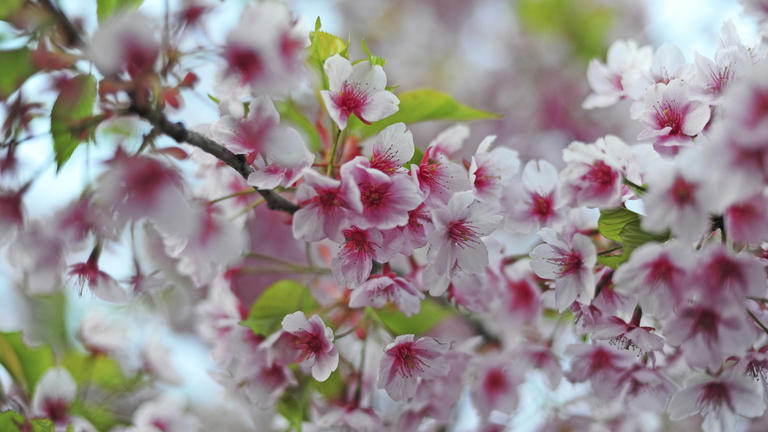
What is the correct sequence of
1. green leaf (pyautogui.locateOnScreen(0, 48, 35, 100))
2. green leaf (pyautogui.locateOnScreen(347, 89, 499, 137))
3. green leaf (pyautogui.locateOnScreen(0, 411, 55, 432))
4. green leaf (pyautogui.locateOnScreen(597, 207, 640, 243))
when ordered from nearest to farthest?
green leaf (pyautogui.locateOnScreen(0, 48, 35, 100))
green leaf (pyautogui.locateOnScreen(597, 207, 640, 243))
green leaf (pyautogui.locateOnScreen(0, 411, 55, 432))
green leaf (pyautogui.locateOnScreen(347, 89, 499, 137))

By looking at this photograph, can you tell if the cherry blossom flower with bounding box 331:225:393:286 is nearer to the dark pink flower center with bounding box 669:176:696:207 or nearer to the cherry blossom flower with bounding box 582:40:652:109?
the dark pink flower center with bounding box 669:176:696:207

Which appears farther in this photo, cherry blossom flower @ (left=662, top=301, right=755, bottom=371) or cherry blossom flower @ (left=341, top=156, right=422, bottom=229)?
cherry blossom flower @ (left=341, top=156, right=422, bottom=229)

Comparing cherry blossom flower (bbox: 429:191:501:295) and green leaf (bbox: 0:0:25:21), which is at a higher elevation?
green leaf (bbox: 0:0:25:21)

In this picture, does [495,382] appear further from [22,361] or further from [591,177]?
[22,361]

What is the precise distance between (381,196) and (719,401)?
26.9 inches

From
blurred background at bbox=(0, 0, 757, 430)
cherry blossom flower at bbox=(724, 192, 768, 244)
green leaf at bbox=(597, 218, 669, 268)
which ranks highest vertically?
cherry blossom flower at bbox=(724, 192, 768, 244)

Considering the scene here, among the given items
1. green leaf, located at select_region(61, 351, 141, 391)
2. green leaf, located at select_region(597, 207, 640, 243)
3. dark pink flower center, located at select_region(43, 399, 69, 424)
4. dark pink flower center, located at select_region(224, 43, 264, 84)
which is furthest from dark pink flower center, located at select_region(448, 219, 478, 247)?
green leaf, located at select_region(61, 351, 141, 391)

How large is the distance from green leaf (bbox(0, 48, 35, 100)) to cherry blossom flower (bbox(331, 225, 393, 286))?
0.54 metres

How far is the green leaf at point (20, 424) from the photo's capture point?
1.17 metres


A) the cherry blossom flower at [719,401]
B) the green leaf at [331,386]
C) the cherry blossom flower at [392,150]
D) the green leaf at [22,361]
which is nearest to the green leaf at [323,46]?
the cherry blossom flower at [392,150]

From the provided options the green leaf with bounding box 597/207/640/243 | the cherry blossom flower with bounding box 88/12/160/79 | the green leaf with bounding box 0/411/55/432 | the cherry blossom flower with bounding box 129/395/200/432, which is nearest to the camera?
the cherry blossom flower with bounding box 88/12/160/79

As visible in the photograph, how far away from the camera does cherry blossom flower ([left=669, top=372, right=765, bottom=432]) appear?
108 centimetres

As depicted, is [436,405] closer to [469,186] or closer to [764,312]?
[469,186]

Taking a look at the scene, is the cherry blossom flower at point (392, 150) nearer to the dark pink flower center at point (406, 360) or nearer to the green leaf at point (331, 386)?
the dark pink flower center at point (406, 360)
